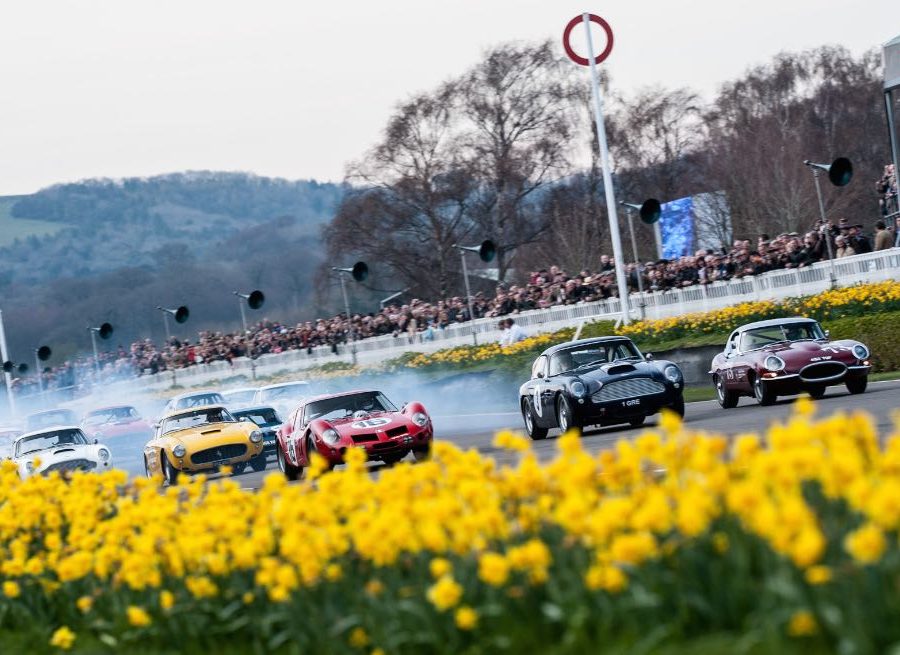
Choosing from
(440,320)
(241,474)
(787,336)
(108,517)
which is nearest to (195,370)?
(440,320)

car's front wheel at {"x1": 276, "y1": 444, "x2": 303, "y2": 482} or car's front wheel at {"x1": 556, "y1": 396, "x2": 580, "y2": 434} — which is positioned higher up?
car's front wheel at {"x1": 556, "y1": 396, "x2": 580, "y2": 434}

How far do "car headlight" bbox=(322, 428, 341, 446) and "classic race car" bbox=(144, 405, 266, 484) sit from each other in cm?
581

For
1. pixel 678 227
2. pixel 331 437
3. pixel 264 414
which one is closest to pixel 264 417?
pixel 264 414

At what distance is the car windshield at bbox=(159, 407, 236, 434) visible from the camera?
2844cm

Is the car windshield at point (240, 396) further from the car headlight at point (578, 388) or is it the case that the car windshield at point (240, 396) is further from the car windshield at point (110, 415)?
the car headlight at point (578, 388)

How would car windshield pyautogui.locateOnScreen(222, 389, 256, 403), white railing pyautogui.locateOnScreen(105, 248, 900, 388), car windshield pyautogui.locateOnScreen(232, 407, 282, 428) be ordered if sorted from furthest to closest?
car windshield pyautogui.locateOnScreen(222, 389, 256, 403), car windshield pyautogui.locateOnScreen(232, 407, 282, 428), white railing pyautogui.locateOnScreen(105, 248, 900, 388)

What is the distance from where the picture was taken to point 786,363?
74.9 ft

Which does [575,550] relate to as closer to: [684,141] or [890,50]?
[890,50]

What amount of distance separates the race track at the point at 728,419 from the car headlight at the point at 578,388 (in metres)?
0.66

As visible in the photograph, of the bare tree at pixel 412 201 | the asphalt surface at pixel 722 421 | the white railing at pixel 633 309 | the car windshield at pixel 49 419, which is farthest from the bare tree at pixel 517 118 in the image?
the asphalt surface at pixel 722 421

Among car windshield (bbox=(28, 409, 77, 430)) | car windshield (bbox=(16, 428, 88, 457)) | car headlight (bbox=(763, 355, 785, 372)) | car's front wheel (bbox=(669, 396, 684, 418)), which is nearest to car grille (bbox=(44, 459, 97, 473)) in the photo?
car windshield (bbox=(16, 428, 88, 457))

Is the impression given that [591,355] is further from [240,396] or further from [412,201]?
[412,201]

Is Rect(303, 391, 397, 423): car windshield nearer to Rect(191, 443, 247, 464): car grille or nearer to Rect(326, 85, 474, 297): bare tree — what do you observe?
Rect(191, 443, 247, 464): car grille

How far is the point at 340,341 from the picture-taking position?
57.1 metres
